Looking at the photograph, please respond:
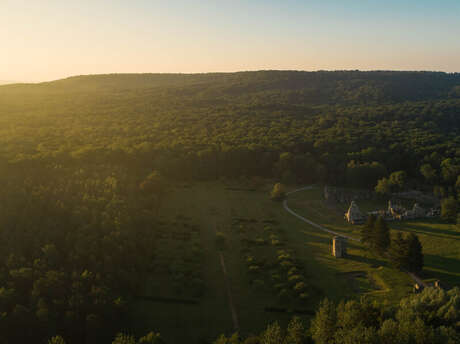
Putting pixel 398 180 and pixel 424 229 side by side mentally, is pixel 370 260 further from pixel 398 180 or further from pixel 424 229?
pixel 398 180

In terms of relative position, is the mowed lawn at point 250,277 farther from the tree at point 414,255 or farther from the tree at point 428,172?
the tree at point 428,172

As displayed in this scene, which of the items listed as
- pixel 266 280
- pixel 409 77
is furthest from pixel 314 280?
pixel 409 77

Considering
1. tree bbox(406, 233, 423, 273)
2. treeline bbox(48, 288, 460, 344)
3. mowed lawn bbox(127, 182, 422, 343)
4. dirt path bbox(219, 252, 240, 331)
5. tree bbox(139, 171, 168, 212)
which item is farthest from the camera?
tree bbox(139, 171, 168, 212)

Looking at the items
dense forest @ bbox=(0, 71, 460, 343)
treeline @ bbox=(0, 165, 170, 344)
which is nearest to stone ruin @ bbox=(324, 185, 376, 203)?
dense forest @ bbox=(0, 71, 460, 343)

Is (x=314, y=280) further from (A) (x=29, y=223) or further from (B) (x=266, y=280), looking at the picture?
(A) (x=29, y=223)

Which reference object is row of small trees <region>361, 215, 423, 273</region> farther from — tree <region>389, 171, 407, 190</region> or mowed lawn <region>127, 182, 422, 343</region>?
tree <region>389, 171, 407, 190</region>

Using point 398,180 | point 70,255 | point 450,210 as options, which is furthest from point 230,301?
point 398,180

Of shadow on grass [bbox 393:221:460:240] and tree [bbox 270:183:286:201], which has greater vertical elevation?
tree [bbox 270:183:286:201]
